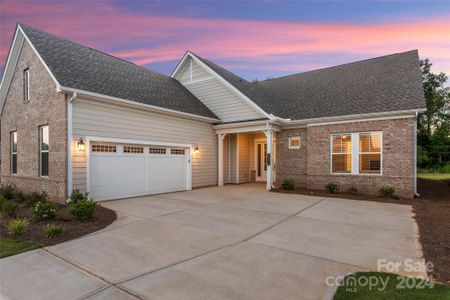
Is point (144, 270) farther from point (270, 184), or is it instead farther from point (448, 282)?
point (270, 184)

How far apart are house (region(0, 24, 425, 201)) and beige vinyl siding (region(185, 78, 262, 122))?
2.4 inches

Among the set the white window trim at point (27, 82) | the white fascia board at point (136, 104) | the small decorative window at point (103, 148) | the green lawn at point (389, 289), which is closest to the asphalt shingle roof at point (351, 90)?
the white fascia board at point (136, 104)

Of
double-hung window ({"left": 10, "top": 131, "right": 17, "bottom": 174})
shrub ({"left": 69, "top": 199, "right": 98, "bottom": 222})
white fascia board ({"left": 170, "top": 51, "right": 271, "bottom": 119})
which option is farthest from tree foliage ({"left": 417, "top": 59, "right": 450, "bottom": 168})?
double-hung window ({"left": 10, "top": 131, "right": 17, "bottom": 174})

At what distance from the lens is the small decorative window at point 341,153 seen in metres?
11.7

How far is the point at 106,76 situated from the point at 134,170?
4.44 m

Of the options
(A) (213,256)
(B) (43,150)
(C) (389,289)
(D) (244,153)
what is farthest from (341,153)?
(B) (43,150)

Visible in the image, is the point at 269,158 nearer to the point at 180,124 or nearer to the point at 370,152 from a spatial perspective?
the point at 370,152

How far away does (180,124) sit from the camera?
12742 mm

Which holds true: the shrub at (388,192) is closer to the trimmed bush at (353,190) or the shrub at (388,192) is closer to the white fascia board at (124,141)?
the trimmed bush at (353,190)

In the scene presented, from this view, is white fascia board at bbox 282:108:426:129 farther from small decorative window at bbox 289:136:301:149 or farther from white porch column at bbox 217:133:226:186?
white porch column at bbox 217:133:226:186

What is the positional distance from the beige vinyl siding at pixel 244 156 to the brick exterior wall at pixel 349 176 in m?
2.96

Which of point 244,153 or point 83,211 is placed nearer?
point 83,211

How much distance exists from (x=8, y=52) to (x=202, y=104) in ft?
31.7

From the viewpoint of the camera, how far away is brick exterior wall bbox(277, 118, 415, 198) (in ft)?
34.0
